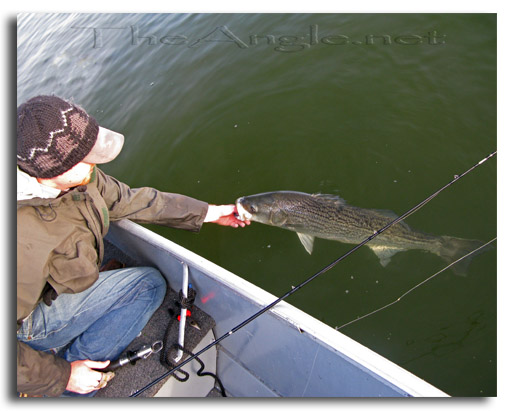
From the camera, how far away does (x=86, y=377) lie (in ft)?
8.70

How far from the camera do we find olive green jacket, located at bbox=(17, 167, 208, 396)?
2.20 meters

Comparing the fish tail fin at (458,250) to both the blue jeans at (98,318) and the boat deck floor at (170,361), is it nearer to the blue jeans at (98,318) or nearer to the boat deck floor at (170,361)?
the boat deck floor at (170,361)

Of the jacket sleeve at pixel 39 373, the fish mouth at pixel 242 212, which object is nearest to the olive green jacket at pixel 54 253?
the jacket sleeve at pixel 39 373

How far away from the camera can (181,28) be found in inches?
350

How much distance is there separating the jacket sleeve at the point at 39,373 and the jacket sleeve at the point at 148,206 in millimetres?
1226

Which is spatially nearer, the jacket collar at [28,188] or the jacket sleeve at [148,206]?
the jacket collar at [28,188]

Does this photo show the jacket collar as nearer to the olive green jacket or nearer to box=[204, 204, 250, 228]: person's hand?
the olive green jacket

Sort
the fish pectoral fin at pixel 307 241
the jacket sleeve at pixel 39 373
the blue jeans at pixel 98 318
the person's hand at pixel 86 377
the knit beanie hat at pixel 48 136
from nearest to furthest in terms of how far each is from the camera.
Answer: the knit beanie hat at pixel 48 136
the jacket sleeve at pixel 39 373
the person's hand at pixel 86 377
the blue jeans at pixel 98 318
the fish pectoral fin at pixel 307 241

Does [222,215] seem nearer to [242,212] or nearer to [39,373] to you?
[242,212]

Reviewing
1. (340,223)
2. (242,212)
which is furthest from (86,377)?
(340,223)

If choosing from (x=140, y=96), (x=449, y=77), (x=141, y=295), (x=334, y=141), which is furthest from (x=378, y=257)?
(x=140, y=96)

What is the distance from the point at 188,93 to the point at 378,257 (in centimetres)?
512

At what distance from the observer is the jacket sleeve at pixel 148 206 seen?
3.05 meters

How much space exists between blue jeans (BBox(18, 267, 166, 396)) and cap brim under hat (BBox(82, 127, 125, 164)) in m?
1.15
